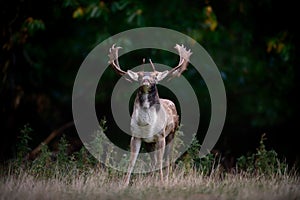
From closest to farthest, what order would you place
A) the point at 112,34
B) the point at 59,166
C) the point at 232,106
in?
the point at 59,166
the point at 112,34
the point at 232,106

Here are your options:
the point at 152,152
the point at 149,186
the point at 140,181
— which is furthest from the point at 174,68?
the point at 149,186

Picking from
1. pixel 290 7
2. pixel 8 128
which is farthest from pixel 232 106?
pixel 8 128

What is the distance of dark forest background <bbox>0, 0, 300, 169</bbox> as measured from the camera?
1384cm

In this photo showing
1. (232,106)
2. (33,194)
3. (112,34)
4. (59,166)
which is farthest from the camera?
(232,106)

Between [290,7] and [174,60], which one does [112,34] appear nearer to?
[174,60]

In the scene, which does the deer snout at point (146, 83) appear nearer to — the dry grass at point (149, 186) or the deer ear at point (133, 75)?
the deer ear at point (133, 75)

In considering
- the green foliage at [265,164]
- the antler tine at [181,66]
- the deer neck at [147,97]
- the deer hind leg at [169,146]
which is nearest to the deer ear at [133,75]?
the deer neck at [147,97]

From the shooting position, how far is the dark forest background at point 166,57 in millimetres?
13836

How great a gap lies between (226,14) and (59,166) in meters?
7.17

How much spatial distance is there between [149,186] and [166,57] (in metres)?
6.67

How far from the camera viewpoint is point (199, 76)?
1612 cm

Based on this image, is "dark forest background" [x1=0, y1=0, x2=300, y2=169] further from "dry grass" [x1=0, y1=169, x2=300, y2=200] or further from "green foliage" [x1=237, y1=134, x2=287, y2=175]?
"dry grass" [x1=0, y1=169, x2=300, y2=200]

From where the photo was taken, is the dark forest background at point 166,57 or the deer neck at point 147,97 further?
the dark forest background at point 166,57

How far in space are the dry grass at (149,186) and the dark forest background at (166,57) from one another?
3.56 meters
